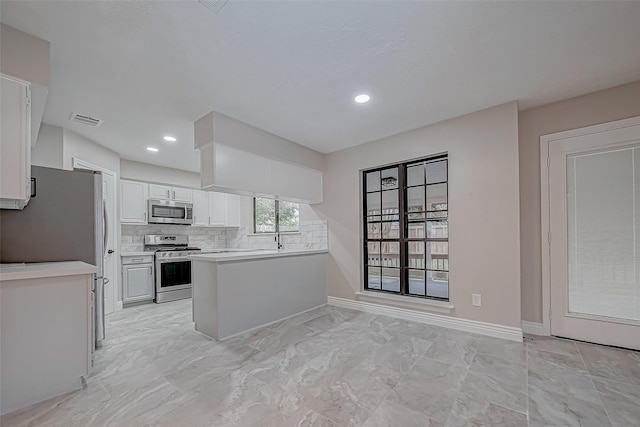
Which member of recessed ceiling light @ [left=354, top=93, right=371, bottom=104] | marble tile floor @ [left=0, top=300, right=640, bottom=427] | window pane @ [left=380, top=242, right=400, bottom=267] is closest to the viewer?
marble tile floor @ [left=0, top=300, right=640, bottom=427]

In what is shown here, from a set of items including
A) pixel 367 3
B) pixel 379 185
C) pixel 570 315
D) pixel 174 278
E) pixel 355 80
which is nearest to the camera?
pixel 367 3

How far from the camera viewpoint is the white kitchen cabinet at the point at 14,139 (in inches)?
67.4

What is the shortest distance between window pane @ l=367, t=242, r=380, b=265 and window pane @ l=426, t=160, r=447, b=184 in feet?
3.86

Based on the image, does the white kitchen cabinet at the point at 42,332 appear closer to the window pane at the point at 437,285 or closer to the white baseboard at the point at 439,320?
the white baseboard at the point at 439,320

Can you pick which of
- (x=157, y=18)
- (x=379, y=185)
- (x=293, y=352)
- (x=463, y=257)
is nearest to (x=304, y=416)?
(x=293, y=352)

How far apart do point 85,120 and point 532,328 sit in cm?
550

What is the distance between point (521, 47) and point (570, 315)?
262cm

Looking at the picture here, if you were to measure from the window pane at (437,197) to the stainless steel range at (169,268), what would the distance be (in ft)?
13.6

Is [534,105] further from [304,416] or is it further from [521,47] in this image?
[304,416]

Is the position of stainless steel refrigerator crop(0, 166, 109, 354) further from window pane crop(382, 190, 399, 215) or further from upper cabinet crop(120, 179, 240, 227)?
window pane crop(382, 190, 399, 215)

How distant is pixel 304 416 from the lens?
5.56 ft

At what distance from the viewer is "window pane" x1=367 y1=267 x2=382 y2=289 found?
4.07 metres

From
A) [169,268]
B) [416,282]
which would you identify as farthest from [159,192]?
[416,282]

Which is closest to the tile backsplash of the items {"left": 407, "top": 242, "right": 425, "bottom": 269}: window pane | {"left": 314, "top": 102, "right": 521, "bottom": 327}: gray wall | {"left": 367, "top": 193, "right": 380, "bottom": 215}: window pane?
{"left": 367, "top": 193, "right": 380, "bottom": 215}: window pane
